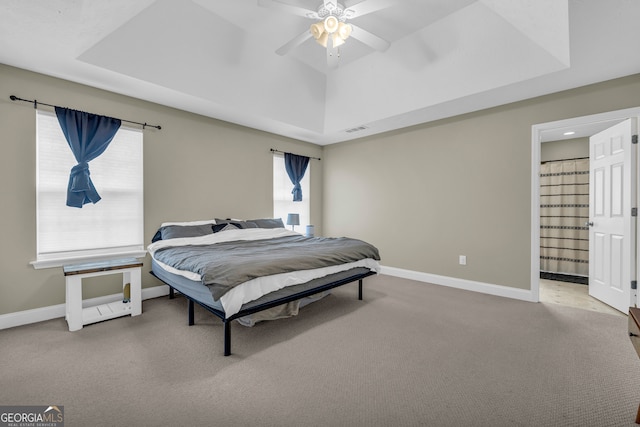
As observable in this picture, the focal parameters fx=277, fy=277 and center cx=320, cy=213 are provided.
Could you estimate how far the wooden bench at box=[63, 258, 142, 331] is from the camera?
8.59 ft

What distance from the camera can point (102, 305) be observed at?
3105mm

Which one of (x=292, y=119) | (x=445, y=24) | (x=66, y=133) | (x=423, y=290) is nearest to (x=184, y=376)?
(x=66, y=133)

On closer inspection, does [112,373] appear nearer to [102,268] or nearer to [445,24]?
[102,268]

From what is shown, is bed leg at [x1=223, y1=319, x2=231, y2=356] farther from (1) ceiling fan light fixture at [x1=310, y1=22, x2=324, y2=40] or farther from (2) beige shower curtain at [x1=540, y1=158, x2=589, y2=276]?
(2) beige shower curtain at [x1=540, y1=158, x2=589, y2=276]

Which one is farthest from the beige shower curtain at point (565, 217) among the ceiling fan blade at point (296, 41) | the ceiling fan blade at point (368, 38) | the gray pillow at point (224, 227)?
the gray pillow at point (224, 227)

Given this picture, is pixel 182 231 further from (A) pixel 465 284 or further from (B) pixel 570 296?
(B) pixel 570 296

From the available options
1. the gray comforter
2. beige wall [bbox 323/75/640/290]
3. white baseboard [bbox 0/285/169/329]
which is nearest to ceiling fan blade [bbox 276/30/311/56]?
the gray comforter

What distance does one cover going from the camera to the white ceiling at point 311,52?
2391 mm

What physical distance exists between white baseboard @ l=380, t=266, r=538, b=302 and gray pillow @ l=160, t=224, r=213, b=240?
3.08 meters

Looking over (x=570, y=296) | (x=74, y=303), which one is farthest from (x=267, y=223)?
(x=570, y=296)

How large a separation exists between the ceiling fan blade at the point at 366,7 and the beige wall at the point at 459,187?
240 cm

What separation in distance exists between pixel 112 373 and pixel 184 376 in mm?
513

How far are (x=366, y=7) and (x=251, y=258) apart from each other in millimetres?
2387

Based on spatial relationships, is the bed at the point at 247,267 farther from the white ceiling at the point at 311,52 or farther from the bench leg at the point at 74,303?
the white ceiling at the point at 311,52
